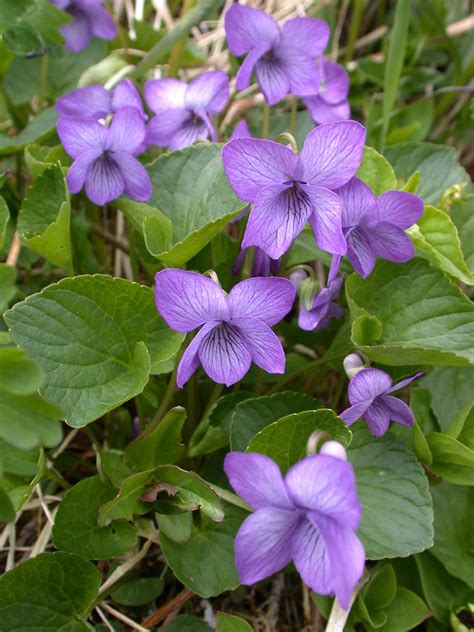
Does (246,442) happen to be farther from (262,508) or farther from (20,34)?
(20,34)

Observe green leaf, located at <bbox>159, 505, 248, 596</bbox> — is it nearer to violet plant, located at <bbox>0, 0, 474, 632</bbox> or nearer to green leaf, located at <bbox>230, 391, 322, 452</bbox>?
violet plant, located at <bbox>0, 0, 474, 632</bbox>

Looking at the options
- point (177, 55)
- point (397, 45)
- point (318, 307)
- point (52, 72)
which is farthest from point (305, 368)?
point (52, 72)

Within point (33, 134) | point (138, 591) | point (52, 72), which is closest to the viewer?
point (138, 591)

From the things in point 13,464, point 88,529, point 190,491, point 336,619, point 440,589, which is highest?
point 13,464

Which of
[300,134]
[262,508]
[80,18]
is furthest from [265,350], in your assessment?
[80,18]

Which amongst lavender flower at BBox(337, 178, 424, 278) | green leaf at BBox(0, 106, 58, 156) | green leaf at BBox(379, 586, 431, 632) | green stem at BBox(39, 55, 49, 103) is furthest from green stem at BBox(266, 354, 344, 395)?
green stem at BBox(39, 55, 49, 103)

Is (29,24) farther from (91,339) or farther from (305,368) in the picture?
(305,368)
